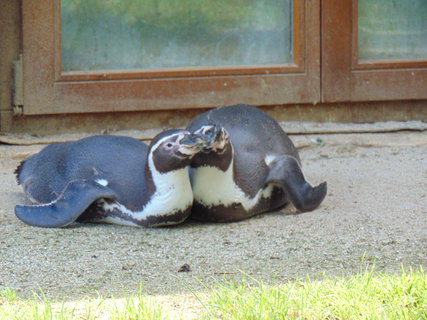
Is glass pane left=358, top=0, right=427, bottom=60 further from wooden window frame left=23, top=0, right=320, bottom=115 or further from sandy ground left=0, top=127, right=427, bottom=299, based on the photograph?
sandy ground left=0, top=127, right=427, bottom=299

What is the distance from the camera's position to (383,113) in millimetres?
6609


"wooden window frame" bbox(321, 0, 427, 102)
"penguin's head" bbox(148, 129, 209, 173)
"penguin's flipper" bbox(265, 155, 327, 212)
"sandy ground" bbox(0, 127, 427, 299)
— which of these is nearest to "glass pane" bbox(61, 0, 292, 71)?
"wooden window frame" bbox(321, 0, 427, 102)


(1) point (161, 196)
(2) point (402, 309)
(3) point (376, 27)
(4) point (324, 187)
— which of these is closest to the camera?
(2) point (402, 309)

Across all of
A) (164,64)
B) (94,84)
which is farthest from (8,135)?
(164,64)

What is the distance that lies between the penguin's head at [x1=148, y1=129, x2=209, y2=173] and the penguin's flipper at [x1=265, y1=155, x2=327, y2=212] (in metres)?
0.58

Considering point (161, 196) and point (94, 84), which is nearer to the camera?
point (161, 196)

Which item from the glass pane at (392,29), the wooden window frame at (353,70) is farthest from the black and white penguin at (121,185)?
the glass pane at (392,29)

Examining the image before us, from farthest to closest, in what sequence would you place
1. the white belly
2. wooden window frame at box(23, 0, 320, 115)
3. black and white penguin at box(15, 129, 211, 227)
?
wooden window frame at box(23, 0, 320, 115) → the white belly → black and white penguin at box(15, 129, 211, 227)

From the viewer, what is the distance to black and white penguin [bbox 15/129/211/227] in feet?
14.2

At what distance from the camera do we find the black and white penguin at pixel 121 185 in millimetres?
4316

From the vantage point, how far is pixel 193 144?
13.8 feet

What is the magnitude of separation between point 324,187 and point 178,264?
1292 millimetres

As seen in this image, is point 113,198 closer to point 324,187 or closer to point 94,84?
point 324,187

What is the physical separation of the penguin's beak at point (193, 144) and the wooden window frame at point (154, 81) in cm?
199
